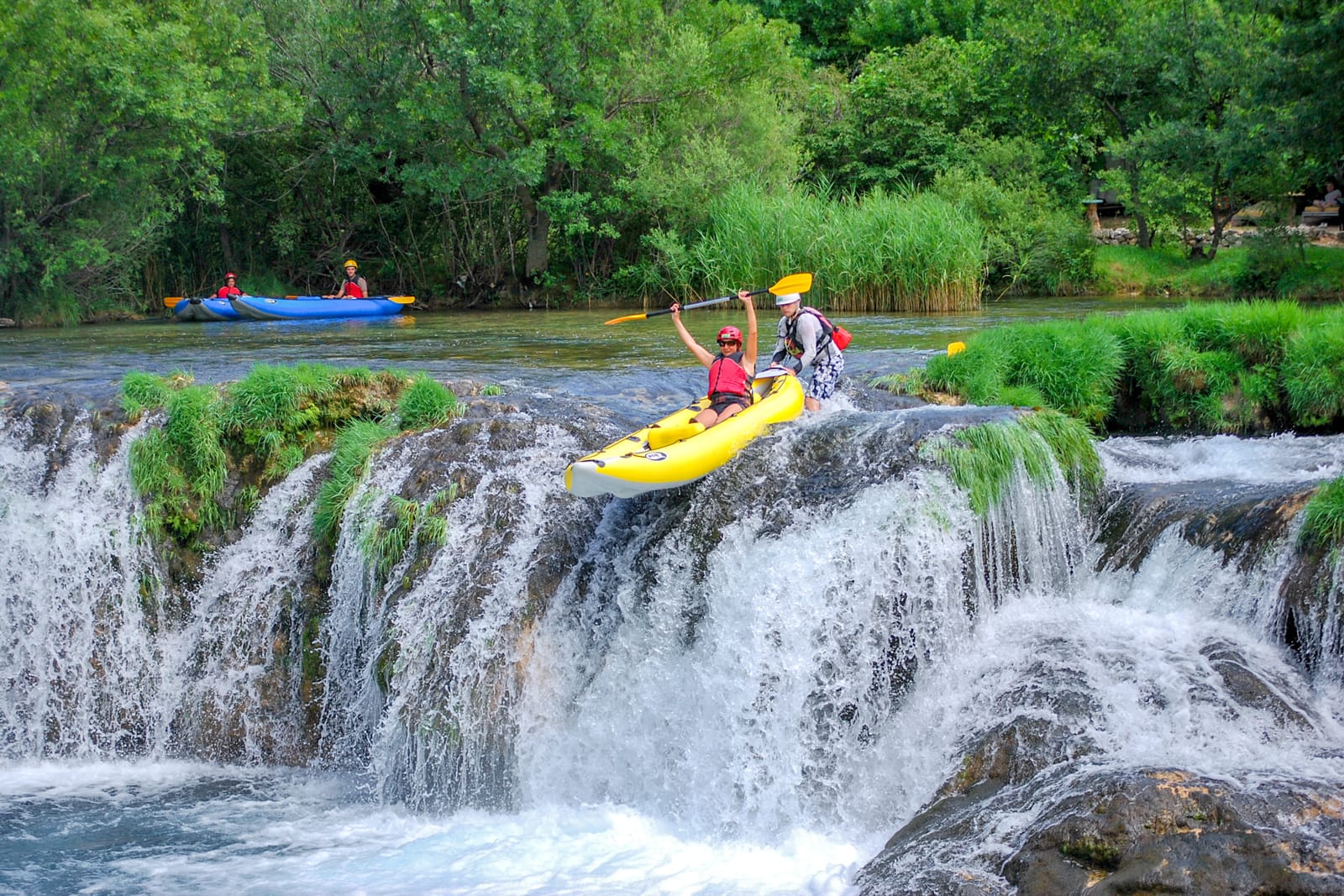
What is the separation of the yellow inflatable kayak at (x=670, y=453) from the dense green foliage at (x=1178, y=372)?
255 centimetres

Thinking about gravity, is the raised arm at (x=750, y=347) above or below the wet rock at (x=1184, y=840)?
above

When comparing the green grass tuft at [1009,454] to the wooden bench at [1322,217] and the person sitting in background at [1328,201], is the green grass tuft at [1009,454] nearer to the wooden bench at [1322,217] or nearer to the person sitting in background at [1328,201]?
the person sitting in background at [1328,201]

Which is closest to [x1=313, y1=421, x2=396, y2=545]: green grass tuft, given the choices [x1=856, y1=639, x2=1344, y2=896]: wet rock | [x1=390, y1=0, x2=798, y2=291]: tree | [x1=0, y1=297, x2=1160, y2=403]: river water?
[x1=0, y1=297, x2=1160, y2=403]: river water

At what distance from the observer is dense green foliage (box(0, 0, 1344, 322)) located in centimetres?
1708

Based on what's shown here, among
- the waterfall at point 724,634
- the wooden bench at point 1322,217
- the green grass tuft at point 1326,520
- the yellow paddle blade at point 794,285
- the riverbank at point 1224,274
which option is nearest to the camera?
the waterfall at point 724,634

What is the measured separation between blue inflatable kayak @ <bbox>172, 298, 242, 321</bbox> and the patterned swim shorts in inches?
504

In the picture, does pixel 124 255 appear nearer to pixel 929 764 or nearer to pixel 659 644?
pixel 659 644

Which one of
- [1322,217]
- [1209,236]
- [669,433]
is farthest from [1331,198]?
[669,433]

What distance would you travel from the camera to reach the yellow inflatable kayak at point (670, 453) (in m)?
6.59

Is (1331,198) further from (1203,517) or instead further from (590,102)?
(1203,517)

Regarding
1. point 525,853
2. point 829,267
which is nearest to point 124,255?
point 829,267

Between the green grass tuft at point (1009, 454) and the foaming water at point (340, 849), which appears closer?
the foaming water at point (340, 849)

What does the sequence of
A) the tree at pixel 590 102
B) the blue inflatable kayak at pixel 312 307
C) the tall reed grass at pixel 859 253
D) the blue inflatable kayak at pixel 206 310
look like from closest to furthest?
1. the tall reed grass at pixel 859 253
2. the blue inflatable kayak at pixel 312 307
3. the tree at pixel 590 102
4. the blue inflatable kayak at pixel 206 310

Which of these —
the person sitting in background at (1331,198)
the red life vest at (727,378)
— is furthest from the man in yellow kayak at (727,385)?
the person sitting in background at (1331,198)
